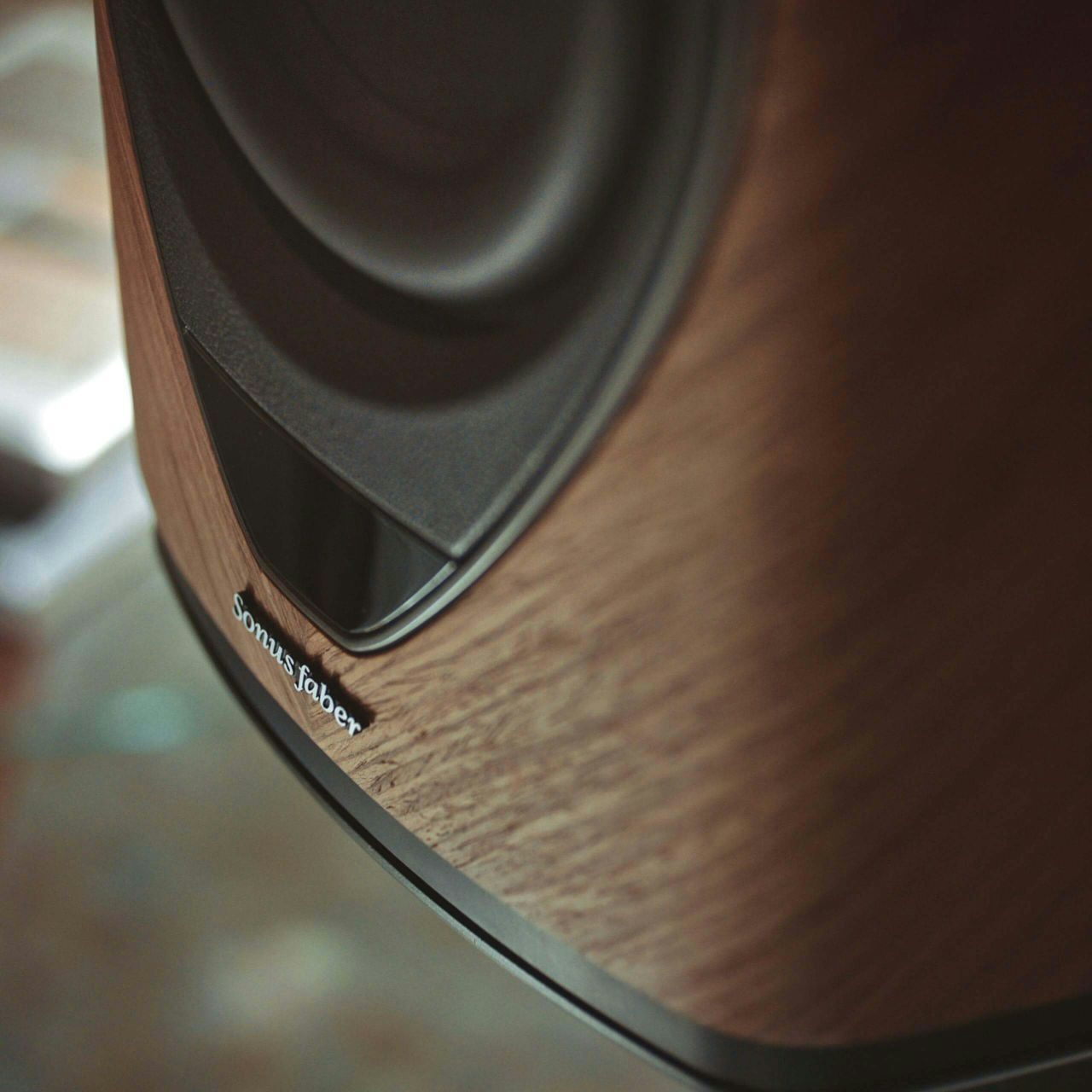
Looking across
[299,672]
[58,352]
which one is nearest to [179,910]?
[299,672]

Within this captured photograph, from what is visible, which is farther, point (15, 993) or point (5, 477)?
point (5, 477)

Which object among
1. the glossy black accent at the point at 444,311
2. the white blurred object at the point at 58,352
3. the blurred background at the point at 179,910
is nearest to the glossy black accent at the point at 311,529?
the glossy black accent at the point at 444,311

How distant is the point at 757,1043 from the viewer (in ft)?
0.68

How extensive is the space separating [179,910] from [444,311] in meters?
0.39

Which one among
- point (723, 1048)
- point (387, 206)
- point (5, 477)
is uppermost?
point (5, 477)

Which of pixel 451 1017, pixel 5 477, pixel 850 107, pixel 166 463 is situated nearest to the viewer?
pixel 850 107

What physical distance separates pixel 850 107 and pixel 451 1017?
1.30 ft

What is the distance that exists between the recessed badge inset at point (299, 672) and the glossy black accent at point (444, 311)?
2 centimetres

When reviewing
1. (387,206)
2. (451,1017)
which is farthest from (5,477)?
(387,206)

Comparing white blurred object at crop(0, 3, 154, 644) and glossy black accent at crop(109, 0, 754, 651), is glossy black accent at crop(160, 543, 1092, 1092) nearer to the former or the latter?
glossy black accent at crop(109, 0, 754, 651)

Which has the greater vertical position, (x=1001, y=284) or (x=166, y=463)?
(x=166, y=463)

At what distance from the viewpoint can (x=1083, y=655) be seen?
0.58 feet

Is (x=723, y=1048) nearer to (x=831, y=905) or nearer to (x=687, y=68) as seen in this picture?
(x=831, y=905)

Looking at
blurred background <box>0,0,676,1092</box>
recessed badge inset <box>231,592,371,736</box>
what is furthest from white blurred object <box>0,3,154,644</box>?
recessed badge inset <box>231,592,371,736</box>
